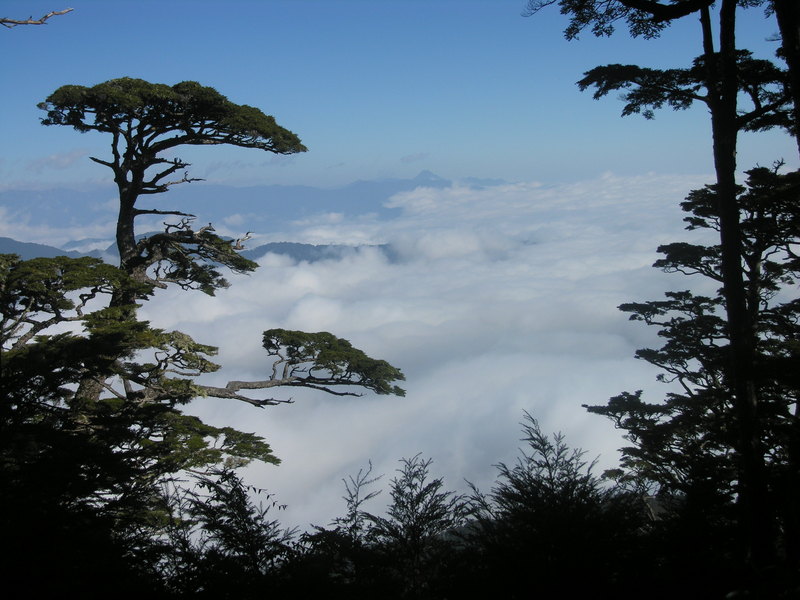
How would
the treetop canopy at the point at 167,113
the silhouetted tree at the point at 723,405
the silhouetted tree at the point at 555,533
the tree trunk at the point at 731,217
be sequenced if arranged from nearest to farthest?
the silhouetted tree at the point at 555,533 → the silhouetted tree at the point at 723,405 → the tree trunk at the point at 731,217 → the treetop canopy at the point at 167,113

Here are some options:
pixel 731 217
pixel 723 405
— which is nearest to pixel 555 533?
pixel 731 217

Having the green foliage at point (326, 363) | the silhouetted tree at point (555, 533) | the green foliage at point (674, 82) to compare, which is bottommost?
the silhouetted tree at point (555, 533)

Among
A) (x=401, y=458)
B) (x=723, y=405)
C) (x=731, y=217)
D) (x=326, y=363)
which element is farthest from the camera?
(x=326, y=363)

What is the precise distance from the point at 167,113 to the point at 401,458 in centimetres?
998

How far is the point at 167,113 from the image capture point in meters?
11.5

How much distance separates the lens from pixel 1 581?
285 cm

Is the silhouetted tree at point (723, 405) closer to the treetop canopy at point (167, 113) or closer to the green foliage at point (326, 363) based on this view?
the green foliage at point (326, 363)

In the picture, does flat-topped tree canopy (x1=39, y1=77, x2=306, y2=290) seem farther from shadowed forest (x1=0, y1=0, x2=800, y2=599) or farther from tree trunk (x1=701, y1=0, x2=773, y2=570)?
tree trunk (x1=701, y1=0, x2=773, y2=570)

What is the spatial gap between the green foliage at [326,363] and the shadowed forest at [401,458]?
0.06 m

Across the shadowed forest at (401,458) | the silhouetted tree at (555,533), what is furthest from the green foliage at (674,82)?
the silhouetted tree at (555,533)

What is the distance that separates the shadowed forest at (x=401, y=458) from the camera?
3.30 meters

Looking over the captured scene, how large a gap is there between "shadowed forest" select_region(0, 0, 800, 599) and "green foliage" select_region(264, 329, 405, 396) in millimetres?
58

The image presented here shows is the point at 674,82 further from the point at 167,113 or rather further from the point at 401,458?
the point at 167,113

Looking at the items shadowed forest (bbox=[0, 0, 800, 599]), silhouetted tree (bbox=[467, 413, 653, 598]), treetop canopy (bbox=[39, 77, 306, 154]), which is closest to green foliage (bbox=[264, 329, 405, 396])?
shadowed forest (bbox=[0, 0, 800, 599])
